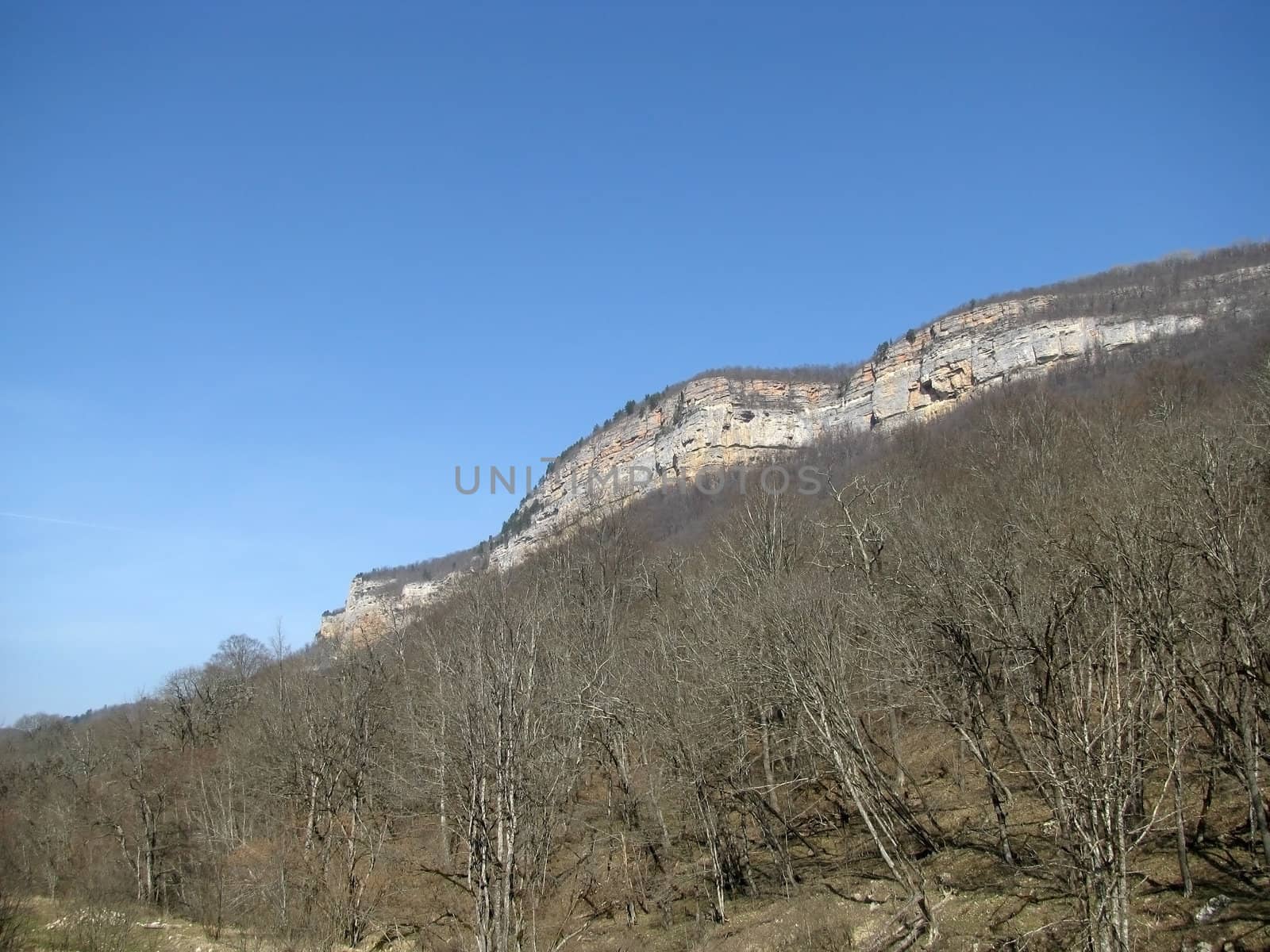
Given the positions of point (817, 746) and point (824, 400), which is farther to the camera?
point (824, 400)

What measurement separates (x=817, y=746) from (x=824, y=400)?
12319 cm

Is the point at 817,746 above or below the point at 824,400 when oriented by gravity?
below

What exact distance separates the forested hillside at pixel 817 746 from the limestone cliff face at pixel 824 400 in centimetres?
5218

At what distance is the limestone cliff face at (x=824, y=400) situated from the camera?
9425cm

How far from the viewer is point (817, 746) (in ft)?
54.7

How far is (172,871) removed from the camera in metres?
37.6

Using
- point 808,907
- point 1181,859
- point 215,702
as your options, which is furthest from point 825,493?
point 215,702

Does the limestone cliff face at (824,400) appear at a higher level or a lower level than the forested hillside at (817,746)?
higher

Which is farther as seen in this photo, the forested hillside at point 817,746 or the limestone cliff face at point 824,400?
the limestone cliff face at point 824,400

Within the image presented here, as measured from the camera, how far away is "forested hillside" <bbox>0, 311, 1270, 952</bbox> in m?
11.0

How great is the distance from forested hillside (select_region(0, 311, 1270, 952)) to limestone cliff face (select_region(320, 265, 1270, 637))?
2054 inches

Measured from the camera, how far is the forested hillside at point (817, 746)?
11031mm

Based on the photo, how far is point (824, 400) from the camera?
445ft

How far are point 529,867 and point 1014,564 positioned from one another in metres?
11.8
